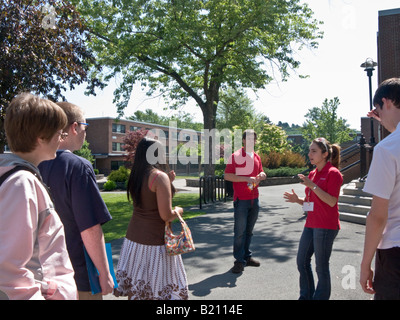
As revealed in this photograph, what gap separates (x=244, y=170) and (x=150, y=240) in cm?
271

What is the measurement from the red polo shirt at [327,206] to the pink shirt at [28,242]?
2.92 meters

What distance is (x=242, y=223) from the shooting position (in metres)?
5.38

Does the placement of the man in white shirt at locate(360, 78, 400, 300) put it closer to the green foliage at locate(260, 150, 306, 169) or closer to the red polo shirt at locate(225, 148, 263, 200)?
the red polo shirt at locate(225, 148, 263, 200)

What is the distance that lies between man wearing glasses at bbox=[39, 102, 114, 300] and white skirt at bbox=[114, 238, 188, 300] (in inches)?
27.5

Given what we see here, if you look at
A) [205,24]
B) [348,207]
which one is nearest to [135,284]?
[348,207]

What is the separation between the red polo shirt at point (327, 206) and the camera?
3.73 meters

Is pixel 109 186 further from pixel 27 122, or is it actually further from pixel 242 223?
pixel 27 122

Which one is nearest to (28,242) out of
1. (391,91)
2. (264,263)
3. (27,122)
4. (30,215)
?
(30,215)

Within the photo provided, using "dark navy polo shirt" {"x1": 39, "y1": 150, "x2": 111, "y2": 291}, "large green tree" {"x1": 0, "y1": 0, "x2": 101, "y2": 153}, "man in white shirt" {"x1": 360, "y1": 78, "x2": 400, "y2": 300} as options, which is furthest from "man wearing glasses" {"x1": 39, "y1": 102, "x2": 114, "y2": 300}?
"large green tree" {"x1": 0, "y1": 0, "x2": 101, "y2": 153}

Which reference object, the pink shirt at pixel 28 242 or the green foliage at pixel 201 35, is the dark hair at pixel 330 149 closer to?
the pink shirt at pixel 28 242

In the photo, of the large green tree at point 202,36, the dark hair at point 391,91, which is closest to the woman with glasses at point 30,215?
the dark hair at point 391,91

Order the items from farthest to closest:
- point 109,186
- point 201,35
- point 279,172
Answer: point 279,172 < point 109,186 < point 201,35

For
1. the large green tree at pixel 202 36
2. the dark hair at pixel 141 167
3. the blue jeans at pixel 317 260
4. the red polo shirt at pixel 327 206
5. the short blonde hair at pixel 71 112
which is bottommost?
the blue jeans at pixel 317 260
